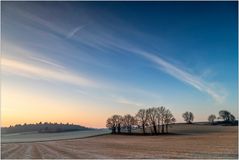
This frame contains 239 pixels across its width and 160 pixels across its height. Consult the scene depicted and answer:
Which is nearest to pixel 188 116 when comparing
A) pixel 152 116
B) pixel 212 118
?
pixel 212 118

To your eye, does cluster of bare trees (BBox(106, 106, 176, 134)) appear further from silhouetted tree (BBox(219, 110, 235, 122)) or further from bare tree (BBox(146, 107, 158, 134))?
silhouetted tree (BBox(219, 110, 235, 122))

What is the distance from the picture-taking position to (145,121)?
127438 millimetres

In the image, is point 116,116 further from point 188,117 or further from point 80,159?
point 80,159

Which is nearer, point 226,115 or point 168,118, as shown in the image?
point 168,118

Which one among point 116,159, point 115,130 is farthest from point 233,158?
point 115,130

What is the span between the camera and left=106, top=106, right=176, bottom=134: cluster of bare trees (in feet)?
409

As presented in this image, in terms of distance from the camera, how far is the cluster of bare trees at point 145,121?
12475 centimetres

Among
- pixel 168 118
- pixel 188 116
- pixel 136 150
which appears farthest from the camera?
pixel 188 116

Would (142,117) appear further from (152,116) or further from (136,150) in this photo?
(136,150)

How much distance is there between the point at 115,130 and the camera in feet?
449

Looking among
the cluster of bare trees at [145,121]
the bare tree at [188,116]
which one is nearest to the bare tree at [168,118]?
the cluster of bare trees at [145,121]

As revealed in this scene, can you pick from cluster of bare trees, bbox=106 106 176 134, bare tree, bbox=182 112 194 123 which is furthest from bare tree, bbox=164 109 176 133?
bare tree, bbox=182 112 194 123

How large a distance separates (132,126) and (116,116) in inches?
343

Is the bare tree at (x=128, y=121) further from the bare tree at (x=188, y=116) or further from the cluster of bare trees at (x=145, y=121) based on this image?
the bare tree at (x=188, y=116)
